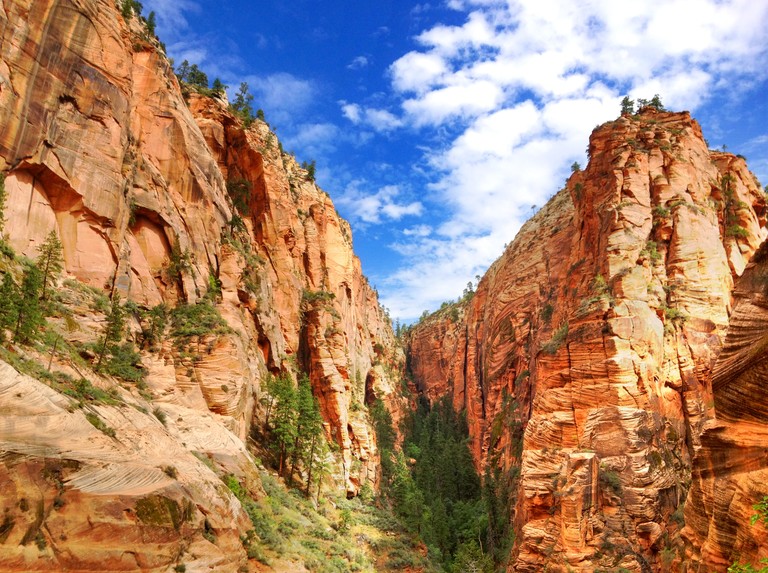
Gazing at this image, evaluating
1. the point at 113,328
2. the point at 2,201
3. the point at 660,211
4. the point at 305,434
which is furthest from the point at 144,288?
the point at 660,211

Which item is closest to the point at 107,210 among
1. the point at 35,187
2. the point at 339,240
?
the point at 35,187

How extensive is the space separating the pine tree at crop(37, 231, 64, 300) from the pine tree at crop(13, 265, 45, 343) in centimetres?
126

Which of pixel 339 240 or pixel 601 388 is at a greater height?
pixel 339 240

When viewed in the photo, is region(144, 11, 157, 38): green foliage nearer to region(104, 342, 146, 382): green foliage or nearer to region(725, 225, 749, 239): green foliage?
region(104, 342, 146, 382): green foliage

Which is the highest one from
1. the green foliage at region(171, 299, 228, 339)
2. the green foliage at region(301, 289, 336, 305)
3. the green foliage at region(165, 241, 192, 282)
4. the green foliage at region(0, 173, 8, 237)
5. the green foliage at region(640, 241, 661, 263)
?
the green foliage at region(301, 289, 336, 305)

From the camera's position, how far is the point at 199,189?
150ft

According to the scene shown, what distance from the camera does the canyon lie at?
1606 cm

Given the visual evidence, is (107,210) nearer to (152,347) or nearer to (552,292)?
(152,347)

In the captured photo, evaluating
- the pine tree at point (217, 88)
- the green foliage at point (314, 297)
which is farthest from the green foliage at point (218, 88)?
the green foliage at point (314, 297)

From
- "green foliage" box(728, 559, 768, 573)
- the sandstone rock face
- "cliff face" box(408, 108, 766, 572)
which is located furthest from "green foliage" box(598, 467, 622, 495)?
"green foliage" box(728, 559, 768, 573)

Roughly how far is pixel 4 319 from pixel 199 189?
25949 millimetres

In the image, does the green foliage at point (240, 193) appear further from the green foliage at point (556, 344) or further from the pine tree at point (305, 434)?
the green foliage at point (556, 344)

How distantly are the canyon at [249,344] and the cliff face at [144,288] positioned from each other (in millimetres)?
130

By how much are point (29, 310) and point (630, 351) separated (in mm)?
38542
